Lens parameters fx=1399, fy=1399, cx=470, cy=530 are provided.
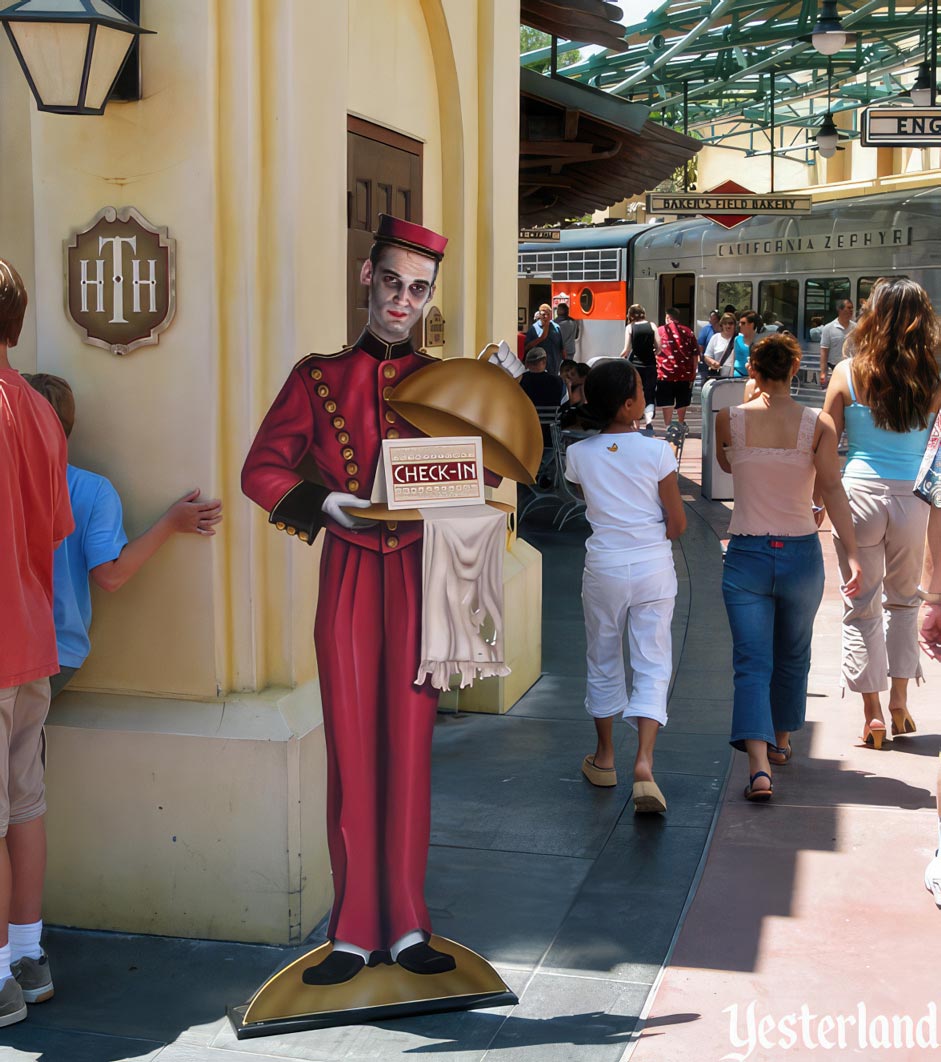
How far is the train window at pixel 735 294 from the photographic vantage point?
23.3m

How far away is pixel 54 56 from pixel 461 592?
73.9 inches

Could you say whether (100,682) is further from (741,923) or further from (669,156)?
(669,156)

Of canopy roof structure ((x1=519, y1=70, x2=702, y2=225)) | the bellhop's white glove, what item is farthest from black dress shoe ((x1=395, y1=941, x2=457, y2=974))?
canopy roof structure ((x1=519, y1=70, x2=702, y2=225))

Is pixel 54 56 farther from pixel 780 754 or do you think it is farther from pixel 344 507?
pixel 780 754

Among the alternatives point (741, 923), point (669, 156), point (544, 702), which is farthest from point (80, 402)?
point (669, 156)

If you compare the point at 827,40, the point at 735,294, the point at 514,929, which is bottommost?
the point at 514,929

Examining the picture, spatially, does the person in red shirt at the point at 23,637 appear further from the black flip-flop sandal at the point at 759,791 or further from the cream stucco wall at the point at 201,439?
the black flip-flop sandal at the point at 759,791

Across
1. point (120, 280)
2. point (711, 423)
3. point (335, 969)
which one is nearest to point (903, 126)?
point (711, 423)

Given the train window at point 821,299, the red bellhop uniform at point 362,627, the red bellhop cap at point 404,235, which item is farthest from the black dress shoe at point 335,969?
the train window at point 821,299

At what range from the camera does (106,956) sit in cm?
414

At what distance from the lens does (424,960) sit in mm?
3701

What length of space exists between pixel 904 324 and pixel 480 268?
1.91m

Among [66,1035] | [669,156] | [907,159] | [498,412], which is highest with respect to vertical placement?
[907,159]

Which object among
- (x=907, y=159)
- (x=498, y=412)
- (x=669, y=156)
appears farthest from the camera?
(x=907, y=159)
